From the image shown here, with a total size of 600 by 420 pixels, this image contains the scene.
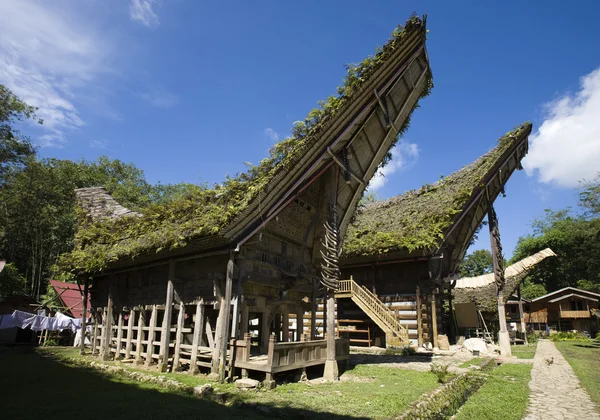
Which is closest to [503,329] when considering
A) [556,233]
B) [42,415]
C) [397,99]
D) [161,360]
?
[397,99]

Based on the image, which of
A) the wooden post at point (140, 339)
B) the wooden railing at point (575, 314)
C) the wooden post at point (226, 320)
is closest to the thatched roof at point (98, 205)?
the wooden post at point (140, 339)

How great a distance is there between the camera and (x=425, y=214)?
66.1ft

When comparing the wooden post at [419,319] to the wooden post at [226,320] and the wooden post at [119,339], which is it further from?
the wooden post at [119,339]

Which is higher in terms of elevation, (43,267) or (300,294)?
(43,267)

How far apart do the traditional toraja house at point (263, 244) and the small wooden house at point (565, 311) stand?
3406 cm

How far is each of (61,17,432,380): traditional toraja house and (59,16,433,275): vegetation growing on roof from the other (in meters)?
0.04

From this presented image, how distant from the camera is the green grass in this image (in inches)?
262

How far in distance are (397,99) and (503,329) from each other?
488 inches

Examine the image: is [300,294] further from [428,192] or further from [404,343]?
[428,192]

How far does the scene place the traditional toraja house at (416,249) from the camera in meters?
19.0

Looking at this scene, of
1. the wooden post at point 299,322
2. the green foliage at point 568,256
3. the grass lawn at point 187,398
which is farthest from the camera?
the green foliage at point 568,256

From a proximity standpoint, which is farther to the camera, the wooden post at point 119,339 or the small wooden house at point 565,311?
the small wooden house at point 565,311

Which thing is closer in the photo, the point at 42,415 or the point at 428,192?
the point at 42,415

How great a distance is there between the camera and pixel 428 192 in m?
23.1
